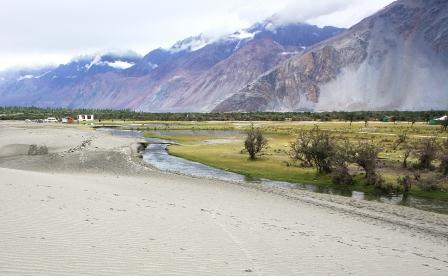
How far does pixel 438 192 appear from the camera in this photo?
78.0ft

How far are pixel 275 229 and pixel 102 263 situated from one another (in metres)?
6.53

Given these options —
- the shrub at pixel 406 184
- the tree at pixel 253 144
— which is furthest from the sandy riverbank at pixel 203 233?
the tree at pixel 253 144

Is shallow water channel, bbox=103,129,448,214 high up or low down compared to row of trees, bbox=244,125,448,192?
down

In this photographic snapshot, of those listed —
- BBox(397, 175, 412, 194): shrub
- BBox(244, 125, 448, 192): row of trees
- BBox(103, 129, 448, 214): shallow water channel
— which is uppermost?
BBox(244, 125, 448, 192): row of trees

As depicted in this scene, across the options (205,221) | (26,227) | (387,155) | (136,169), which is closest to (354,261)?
(205,221)

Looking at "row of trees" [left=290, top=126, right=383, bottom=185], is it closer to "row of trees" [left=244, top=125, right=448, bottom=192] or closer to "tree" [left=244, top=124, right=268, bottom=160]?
"row of trees" [left=244, top=125, right=448, bottom=192]

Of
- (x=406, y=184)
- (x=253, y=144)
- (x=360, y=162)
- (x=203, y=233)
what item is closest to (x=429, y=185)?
(x=406, y=184)

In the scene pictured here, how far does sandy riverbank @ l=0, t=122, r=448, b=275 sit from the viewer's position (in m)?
9.15

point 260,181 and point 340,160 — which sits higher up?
point 340,160

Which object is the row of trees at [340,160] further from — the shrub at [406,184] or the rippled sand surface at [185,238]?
the rippled sand surface at [185,238]

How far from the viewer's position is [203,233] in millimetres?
12391

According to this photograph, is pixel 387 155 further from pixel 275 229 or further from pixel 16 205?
pixel 16 205

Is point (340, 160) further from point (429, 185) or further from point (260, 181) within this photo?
point (429, 185)

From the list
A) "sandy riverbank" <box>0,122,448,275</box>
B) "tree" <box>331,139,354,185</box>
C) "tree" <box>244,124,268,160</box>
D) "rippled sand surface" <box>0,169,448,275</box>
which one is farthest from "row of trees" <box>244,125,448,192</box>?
"rippled sand surface" <box>0,169,448,275</box>
